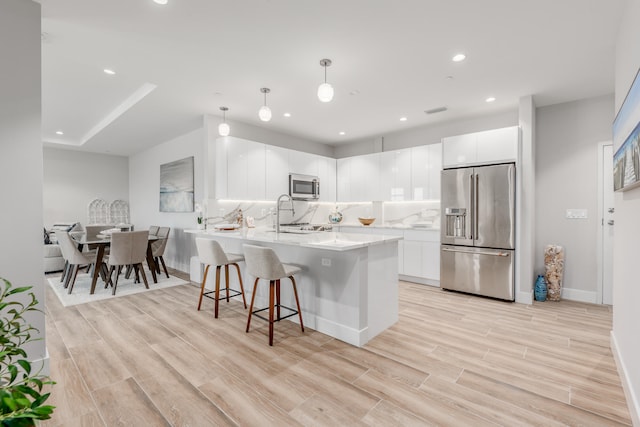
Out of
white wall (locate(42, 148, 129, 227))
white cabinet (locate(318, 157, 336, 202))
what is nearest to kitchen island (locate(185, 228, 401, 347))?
white cabinet (locate(318, 157, 336, 202))

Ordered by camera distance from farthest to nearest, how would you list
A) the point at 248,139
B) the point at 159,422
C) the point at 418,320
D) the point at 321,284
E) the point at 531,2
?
the point at 248,139
the point at 418,320
the point at 321,284
the point at 531,2
the point at 159,422

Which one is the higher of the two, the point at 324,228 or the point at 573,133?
the point at 573,133

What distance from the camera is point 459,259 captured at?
442 centimetres

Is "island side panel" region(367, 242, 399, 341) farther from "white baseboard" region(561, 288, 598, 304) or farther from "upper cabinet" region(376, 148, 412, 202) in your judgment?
"white baseboard" region(561, 288, 598, 304)

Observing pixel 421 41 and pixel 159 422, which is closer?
pixel 159 422

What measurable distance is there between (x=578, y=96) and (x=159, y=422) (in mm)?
5466

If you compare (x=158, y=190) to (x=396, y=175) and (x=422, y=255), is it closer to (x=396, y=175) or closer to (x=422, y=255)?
(x=396, y=175)

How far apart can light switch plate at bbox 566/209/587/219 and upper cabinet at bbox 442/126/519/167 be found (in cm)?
109

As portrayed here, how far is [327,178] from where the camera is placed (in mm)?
6555

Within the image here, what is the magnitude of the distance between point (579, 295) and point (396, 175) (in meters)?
3.14

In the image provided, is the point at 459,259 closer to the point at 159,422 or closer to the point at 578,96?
the point at 578,96

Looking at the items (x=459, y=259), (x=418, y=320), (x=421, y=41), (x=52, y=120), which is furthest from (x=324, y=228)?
(x=52, y=120)

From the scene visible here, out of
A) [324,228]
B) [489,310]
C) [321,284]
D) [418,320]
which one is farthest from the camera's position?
[324,228]

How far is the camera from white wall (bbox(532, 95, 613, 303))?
3996mm
